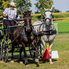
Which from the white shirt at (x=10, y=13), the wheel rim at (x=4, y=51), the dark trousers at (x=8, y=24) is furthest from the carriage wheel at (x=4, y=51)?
the white shirt at (x=10, y=13)

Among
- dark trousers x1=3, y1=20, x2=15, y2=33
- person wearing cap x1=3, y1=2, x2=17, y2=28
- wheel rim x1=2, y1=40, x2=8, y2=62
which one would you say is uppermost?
person wearing cap x1=3, y1=2, x2=17, y2=28

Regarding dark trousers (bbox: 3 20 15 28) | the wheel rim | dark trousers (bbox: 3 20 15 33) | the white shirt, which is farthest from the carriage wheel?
the white shirt

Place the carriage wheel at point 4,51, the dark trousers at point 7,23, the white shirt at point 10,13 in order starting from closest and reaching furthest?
the carriage wheel at point 4,51, the dark trousers at point 7,23, the white shirt at point 10,13

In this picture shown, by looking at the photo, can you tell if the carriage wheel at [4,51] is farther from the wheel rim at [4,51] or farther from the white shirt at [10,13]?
the white shirt at [10,13]

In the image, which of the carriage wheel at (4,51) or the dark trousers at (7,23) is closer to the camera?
the carriage wheel at (4,51)

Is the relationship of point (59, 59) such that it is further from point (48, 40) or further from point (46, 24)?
point (46, 24)

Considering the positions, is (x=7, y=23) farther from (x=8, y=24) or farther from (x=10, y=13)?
(x=10, y=13)

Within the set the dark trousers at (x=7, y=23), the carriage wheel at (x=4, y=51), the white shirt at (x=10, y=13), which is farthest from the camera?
the white shirt at (x=10, y=13)

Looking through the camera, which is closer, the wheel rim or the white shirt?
the wheel rim

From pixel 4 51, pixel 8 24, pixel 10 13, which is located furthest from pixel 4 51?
pixel 10 13

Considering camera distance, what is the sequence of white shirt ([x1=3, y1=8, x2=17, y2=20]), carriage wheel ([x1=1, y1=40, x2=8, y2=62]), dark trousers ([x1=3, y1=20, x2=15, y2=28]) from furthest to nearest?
white shirt ([x1=3, y1=8, x2=17, y2=20])
dark trousers ([x1=3, y1=20, x2=15, y2=28])
carriage wheel ([x1=1, y1=40, x2=8, y2=62])

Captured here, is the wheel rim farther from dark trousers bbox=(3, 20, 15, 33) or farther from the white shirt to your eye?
the white shirt

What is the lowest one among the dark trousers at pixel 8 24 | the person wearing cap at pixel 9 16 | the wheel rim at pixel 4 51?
the wheel rim at pixel 4 51

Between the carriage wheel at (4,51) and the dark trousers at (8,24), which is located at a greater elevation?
the dark trousers at (8,24)
